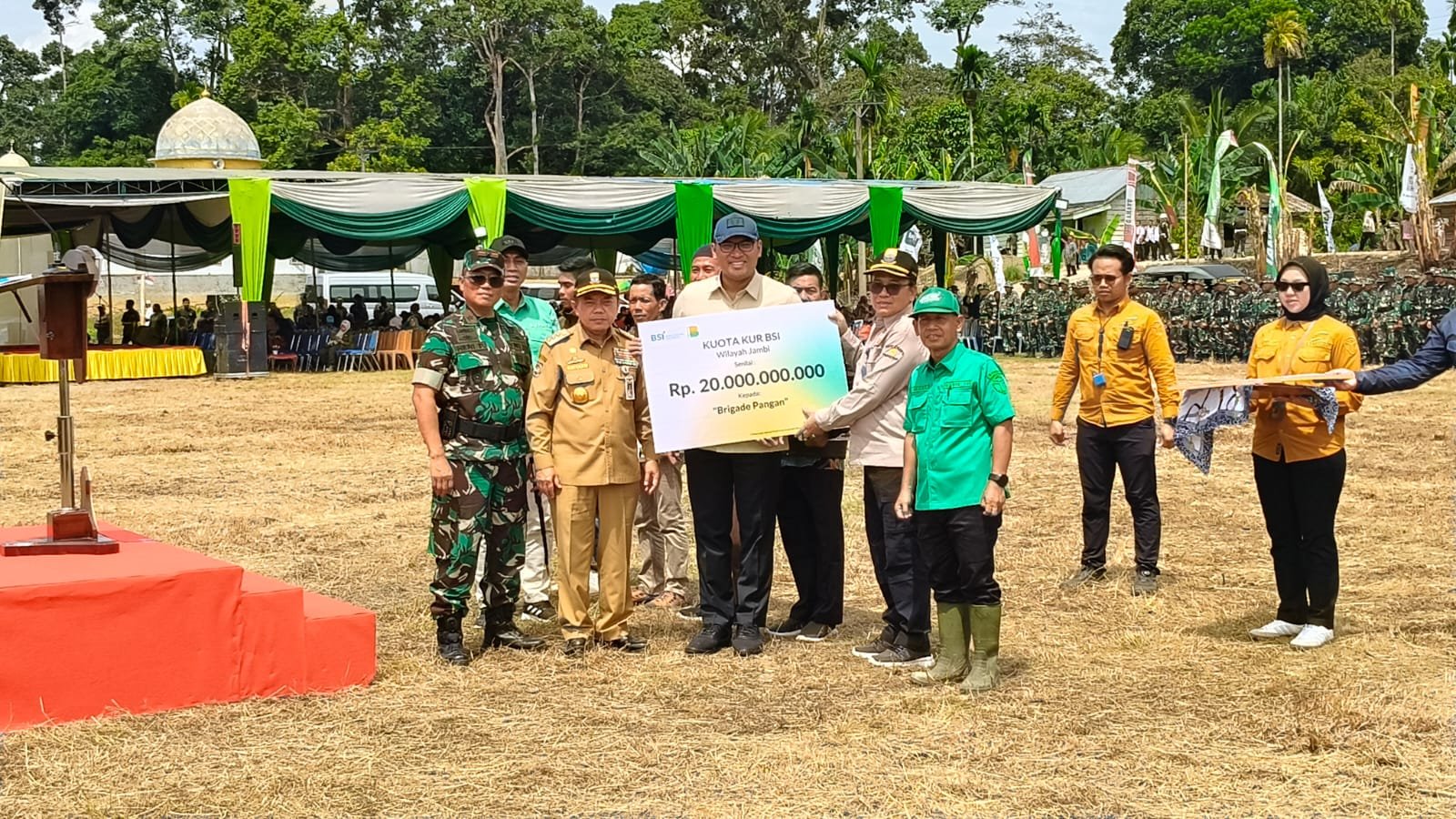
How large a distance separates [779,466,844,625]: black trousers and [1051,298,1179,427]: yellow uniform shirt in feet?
5.15

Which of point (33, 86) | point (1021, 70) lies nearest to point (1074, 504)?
point (1021, 70)

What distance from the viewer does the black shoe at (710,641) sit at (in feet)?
20.2

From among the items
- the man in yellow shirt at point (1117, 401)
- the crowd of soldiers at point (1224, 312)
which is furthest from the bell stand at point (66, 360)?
the crowd of soldiers at point (1224, 312)

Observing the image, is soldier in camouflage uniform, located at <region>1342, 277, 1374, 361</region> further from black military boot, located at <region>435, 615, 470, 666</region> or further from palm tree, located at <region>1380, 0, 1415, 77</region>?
palm tree, located at <region>1380, 0, 1415, 77</region>

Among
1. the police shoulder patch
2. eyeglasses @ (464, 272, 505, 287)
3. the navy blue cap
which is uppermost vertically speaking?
the navy blue cap

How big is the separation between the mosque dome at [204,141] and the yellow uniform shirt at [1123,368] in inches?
1275

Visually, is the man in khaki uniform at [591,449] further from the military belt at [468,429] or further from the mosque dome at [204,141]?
the mosque dome at [204,141]

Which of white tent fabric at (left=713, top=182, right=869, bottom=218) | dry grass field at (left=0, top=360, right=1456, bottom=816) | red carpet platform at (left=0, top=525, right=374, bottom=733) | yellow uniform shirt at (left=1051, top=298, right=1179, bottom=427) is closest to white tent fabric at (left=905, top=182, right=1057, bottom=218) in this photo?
white tent fabric at (left=713, top=182, right=869, bottom=218)

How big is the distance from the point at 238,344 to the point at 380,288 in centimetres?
2046

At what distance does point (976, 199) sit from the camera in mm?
28000

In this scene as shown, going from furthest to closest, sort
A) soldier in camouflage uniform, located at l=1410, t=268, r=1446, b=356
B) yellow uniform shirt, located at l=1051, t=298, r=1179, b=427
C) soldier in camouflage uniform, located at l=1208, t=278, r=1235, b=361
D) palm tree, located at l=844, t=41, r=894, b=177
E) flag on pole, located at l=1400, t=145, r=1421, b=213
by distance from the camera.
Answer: palm tree, located at l=844, t=41, r=894, b=177 < flag on pole, located at l=1400, t=145, r=1421, b=213 < soldier in camouflage uniform, located at l=1208, t=278, r=1235, b=361 < soldier in camouflage uniform, located at l=1410, t=268, r=1446, b=356 < yellow uniform shirt, located at l=1051, t=298, r=1179, b=427

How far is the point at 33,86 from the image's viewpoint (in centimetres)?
7888

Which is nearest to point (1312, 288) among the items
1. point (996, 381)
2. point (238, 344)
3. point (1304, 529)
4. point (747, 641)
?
point (1304, 529)

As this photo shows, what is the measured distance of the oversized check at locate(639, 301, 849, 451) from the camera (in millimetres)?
6043
